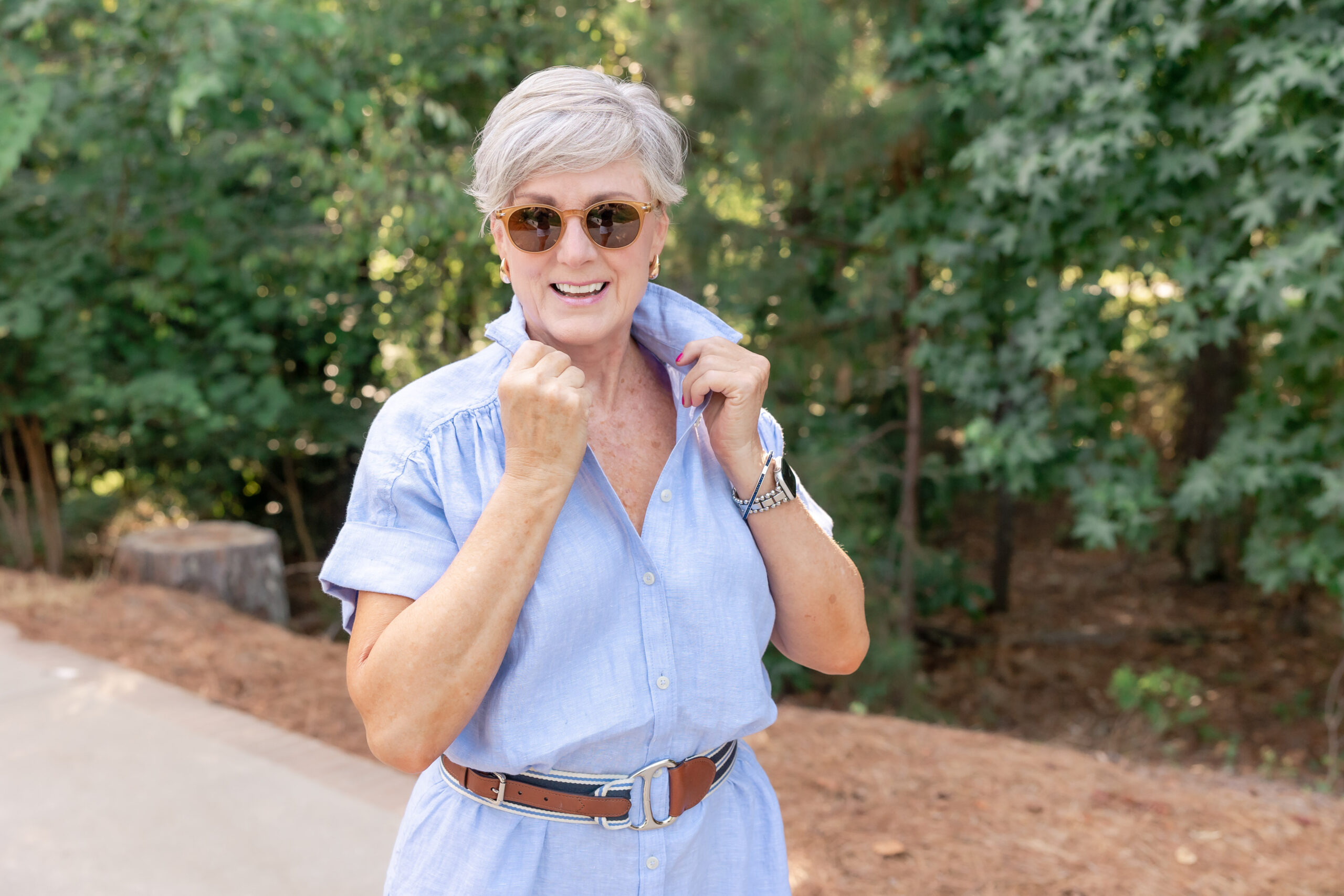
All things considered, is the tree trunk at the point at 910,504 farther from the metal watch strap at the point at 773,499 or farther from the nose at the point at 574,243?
the nose at the point at 574,243

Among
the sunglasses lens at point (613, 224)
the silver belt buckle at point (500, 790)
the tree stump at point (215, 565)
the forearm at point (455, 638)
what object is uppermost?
the sunglasses lens at point (613, 224)

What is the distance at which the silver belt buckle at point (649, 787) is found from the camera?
53.4 inches

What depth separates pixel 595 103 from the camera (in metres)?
1.32

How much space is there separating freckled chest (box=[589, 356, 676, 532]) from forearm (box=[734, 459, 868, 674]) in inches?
5.7

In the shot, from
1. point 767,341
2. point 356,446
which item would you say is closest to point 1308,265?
point 767,341

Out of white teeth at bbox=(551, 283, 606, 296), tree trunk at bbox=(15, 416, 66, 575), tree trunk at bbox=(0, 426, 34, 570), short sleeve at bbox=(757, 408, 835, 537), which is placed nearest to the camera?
white teeth at bbox=(551, 283, 606, 296)

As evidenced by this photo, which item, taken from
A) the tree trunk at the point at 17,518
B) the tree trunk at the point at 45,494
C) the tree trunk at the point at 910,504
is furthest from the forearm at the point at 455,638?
the tree trunk at the point at 17,518

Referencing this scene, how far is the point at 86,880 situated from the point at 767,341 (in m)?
4.59

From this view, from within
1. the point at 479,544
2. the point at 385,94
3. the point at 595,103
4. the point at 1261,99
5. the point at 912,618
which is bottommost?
the point at 912,618

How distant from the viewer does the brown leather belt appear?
134cm

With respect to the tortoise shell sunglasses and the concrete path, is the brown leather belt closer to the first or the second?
the tortoise shell sunglasses

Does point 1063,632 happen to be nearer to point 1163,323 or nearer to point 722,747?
point 1163,323

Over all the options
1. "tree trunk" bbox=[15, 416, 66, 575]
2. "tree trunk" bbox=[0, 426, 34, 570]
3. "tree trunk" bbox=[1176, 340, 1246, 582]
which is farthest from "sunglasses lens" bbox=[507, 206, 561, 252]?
"tree trunk" bbox=[1176, 340, 1246, 582]

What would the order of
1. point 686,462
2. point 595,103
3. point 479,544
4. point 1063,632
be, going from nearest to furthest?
point 479,544
point 595,103
point 686,462
point 1063,632
